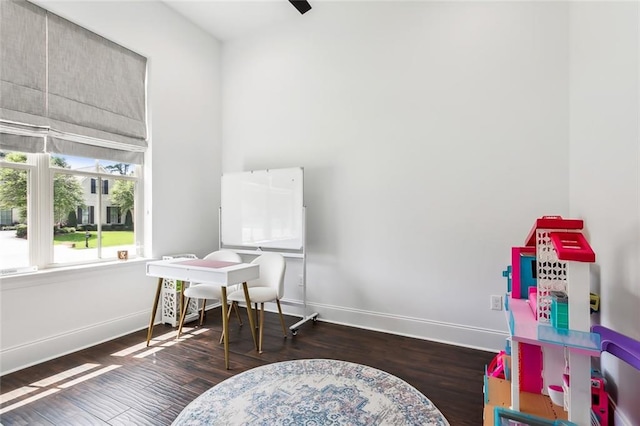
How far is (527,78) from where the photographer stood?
8.41 ft

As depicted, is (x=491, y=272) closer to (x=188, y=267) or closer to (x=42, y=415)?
(x=188, y=267)

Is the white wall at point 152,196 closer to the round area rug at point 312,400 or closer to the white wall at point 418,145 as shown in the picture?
the white wall at point 418,145

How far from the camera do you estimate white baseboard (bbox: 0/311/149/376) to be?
2307 millimetres

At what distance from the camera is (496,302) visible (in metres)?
2.65

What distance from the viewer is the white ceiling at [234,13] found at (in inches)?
133

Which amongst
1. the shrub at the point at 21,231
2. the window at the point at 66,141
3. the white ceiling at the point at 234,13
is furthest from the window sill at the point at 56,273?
the white ceiling at the point at 234,13

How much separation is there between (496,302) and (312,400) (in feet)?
5.83

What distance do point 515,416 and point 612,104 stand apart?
168cm

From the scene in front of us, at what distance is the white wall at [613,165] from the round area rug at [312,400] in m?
1.03

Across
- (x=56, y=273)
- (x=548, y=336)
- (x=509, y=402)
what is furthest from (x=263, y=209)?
(x=548, y=336)

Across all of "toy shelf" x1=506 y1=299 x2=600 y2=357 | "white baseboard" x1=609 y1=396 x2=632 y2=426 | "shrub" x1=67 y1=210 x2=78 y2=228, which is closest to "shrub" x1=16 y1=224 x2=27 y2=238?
"shrub" x1=67 y1=210 x2=78 y2=228

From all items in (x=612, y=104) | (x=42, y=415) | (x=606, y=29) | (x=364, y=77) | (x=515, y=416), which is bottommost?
(x=42, y=415)

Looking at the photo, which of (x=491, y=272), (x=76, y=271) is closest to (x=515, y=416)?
(x=491, y=272)

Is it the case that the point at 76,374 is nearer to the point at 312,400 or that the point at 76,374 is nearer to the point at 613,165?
the point at 312,400
